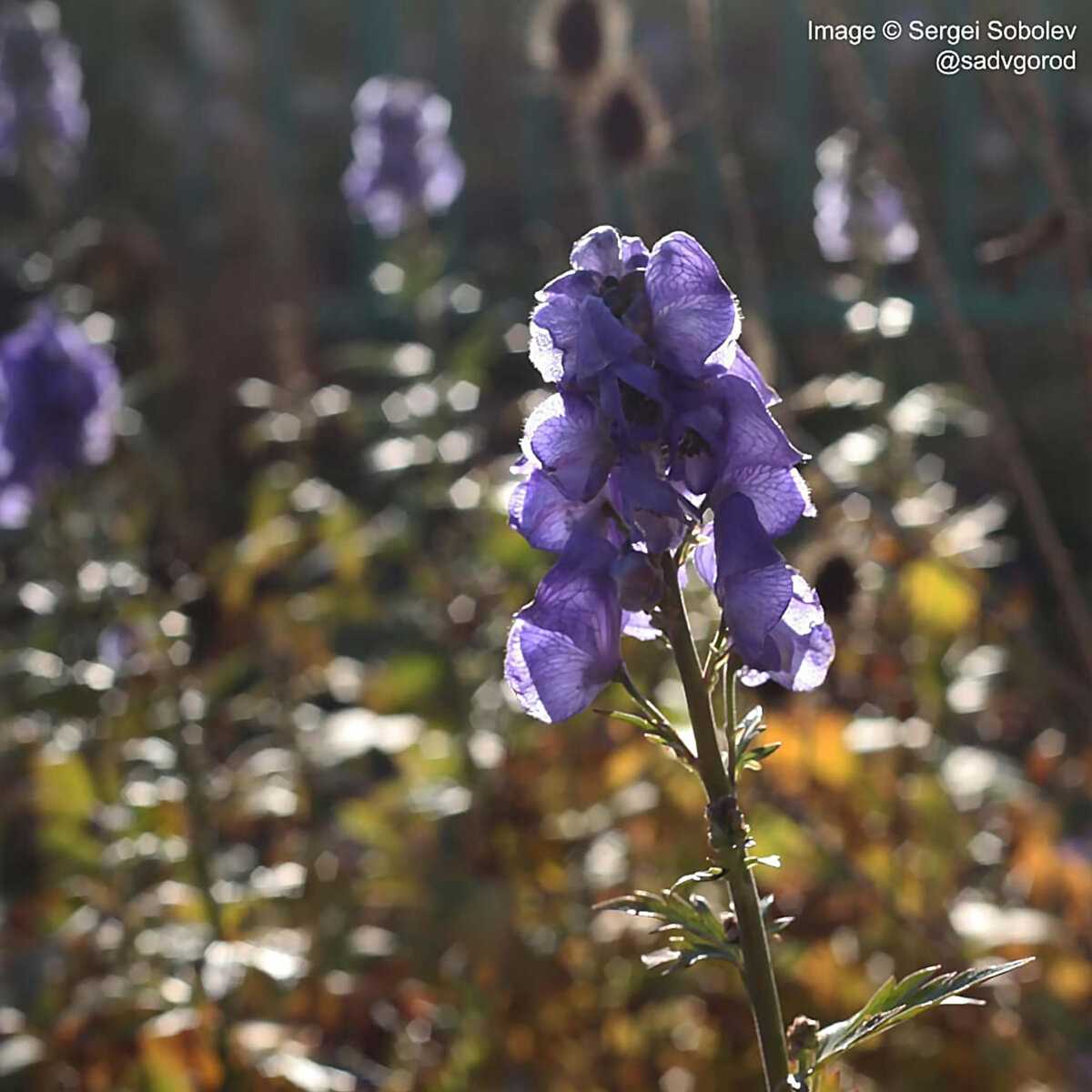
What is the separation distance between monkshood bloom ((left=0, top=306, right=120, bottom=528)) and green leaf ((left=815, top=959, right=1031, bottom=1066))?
7.78 ft

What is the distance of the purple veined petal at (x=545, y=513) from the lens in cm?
102

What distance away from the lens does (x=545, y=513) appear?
102cm

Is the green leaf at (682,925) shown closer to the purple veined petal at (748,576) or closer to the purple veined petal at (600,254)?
the purple veined petal at (748,576)

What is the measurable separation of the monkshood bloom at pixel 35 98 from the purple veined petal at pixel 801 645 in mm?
3711

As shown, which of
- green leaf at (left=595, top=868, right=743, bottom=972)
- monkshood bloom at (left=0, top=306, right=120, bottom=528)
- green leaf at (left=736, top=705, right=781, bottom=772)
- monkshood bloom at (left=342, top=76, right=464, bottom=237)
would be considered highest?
monkshood bloom at (left=342, top=76, right=464, bottom=237)

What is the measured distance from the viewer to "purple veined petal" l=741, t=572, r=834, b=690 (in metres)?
1.00

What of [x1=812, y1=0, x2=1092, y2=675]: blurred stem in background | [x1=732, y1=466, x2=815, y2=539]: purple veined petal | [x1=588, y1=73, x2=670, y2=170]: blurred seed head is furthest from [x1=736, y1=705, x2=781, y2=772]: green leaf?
[x1=588, y1=73, x2=670, y2=170]: blurred seed head

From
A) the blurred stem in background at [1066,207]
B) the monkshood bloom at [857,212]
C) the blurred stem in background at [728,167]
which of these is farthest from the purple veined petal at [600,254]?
the monkshood bloom at [857,212]

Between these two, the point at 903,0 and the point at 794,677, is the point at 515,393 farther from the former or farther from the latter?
the point at 794,677

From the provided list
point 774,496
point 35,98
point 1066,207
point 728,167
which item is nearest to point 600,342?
point 774,496

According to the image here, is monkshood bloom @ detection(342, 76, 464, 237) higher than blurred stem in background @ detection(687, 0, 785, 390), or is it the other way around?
monkshood bloom @ detection(342, 76, 464, 237)

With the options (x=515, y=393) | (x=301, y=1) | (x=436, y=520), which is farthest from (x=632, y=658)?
(x=301, y=1)

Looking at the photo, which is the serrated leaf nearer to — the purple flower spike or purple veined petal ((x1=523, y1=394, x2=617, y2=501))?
the purple flower spike

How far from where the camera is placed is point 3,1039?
9.71ft
